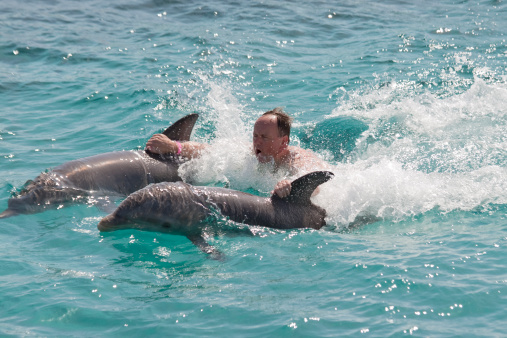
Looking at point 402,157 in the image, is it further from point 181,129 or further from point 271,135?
point 181,129

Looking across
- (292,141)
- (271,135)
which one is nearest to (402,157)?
(292,141)

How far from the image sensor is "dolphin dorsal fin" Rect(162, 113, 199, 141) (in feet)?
30.8

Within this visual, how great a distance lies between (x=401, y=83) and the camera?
13992 mm

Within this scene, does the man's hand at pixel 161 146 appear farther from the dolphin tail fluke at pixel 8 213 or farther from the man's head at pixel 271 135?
the dolphin tail fluke at pixel 8 213

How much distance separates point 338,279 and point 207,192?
207 cm

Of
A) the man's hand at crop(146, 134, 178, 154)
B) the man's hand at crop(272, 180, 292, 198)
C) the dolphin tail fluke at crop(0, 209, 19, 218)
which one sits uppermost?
the man's hand at crop(146, 134, 178, 154)

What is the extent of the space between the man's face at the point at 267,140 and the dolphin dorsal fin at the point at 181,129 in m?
1.13

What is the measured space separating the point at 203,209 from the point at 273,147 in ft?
6.62

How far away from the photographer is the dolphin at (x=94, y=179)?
8.18 metres

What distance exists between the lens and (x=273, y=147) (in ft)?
29.1

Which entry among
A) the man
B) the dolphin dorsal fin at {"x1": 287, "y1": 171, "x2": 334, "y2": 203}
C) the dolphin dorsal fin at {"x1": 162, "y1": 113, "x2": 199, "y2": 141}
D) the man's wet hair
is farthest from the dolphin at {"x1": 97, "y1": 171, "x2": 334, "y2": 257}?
the dolphin dorsal fin at {"x1": 162, "y1": 113, "x2": 199, "y2": 141}

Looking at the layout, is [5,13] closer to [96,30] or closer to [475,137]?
[96,30]

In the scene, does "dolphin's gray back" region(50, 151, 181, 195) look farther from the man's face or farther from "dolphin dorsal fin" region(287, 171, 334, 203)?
"dolphin dorsal fin" region(287, 171, 334, 203)

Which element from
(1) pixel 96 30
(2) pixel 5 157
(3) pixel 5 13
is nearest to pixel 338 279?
(2) pixel 5 157
